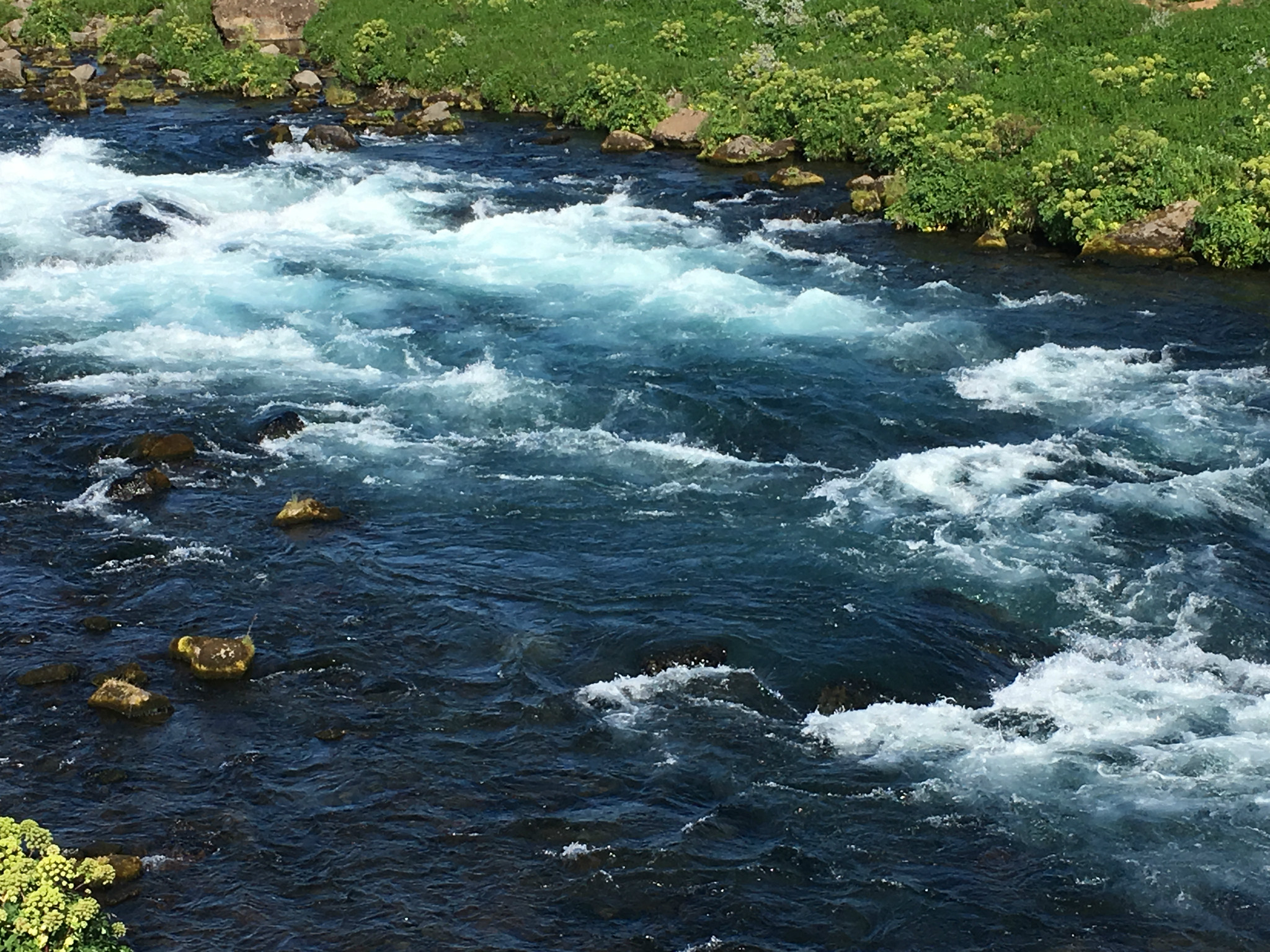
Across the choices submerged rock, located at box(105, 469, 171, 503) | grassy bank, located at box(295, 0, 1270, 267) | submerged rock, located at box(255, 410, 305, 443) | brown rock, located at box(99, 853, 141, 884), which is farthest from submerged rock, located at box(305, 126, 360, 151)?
brown rock, located at box(99, 853, 141, 884)

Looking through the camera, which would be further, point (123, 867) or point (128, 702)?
point (128, 702)

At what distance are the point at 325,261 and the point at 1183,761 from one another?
19734 mm

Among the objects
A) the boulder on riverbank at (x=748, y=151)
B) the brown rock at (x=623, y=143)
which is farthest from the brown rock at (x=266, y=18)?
the boulder on riverbank at (x=748, y=151)

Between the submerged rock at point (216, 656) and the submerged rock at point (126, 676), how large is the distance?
0.49m

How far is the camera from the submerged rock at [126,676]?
15.8m

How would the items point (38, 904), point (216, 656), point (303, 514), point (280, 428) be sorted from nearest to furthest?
1. point (38, 904)
2. point (216, 656)
3. point (303, 514)
4. point (280, 428)

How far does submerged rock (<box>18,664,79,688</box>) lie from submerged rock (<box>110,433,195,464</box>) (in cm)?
537

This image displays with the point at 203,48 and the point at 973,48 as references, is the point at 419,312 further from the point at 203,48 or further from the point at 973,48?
the point at 203,48

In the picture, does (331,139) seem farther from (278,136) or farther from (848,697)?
(848,697)

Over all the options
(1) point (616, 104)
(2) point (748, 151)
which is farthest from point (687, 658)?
(1) point (616, 104)

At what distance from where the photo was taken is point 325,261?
28672 mm

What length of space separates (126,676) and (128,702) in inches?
20.9

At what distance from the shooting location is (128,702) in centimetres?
1534

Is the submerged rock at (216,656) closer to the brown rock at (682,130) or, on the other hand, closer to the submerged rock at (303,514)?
the submerged rock at (303,514)
